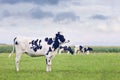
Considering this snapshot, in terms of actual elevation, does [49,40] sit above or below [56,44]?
above

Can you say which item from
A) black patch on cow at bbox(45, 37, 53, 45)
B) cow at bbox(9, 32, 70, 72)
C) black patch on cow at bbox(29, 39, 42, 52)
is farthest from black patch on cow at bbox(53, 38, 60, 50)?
black patch on cow at bbox(29, 39, 42, 52)

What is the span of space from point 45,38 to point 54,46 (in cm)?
77

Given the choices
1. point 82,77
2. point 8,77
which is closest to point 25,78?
point 8,77

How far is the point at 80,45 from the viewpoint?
6681 cm

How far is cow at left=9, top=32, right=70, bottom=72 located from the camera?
2286 cm

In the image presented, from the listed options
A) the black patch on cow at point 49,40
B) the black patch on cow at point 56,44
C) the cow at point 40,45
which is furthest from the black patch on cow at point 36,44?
the black patch on cow at point 56,44

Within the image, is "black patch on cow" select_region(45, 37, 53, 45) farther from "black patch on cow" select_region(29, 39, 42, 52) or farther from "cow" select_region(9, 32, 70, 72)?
"black patch on cow" select_region(29, 39, 42, 52)

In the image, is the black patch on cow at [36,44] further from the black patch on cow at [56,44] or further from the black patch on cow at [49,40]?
the black patch on cow at [56,44]

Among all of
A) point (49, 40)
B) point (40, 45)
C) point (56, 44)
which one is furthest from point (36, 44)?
point (56, 44)

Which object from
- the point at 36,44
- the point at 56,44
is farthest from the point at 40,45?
the point at 56,44

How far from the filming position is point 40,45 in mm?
23047

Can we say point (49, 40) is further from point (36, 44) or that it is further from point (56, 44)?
point (36, 44)

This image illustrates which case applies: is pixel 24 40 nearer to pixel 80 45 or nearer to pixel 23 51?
pixel 23 51

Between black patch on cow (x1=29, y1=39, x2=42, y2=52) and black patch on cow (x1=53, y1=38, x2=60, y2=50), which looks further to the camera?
black patch on cow (x1=29, y1=39, x2=42, y2=52)
